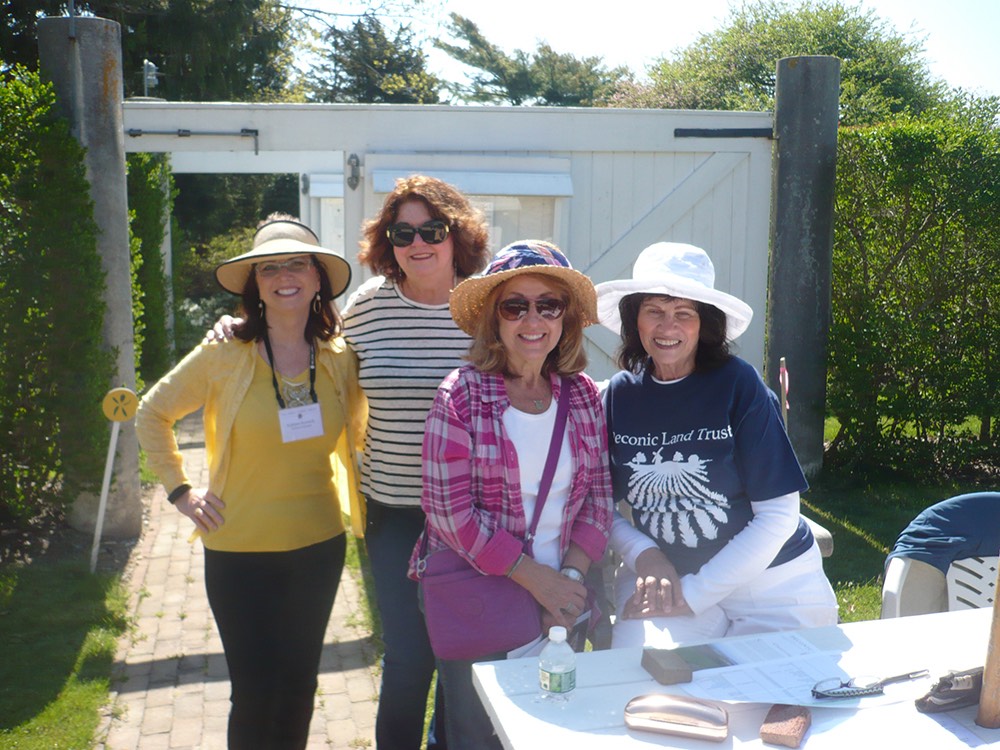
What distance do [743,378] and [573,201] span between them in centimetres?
407

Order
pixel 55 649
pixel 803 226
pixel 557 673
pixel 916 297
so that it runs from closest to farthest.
→ pixel 557 673 → pixel 55 649 → pixel 803 226 → pixel 916 297

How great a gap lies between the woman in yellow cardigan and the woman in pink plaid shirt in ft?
1.52

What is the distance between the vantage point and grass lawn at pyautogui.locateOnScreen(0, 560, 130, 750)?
4.02 metres

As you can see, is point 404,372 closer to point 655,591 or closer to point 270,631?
point 270,631

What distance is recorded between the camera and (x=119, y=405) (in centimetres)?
550

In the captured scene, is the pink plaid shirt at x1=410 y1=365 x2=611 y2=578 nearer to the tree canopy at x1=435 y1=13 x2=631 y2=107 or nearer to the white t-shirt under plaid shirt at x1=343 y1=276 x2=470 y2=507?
the white t-shirt under plaid shirt at x1=343 y1=276 x2=470 y2=507

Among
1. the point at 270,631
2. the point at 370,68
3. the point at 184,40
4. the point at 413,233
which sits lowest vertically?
the point at 270,631

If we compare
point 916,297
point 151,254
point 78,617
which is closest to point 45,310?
point 78,617

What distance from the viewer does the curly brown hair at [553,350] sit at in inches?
111

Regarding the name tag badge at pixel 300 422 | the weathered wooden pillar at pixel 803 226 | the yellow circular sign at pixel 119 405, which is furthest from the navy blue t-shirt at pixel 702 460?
the weathered wooden pillar at pixel 803 226

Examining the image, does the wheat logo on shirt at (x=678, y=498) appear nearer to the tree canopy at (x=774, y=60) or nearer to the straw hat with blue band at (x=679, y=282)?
the straw hat with blue band at (x=679, y=282)

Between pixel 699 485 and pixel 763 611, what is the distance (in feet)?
1.39

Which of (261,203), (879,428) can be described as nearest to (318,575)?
(879,428)

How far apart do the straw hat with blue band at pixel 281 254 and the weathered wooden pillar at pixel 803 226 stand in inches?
179
